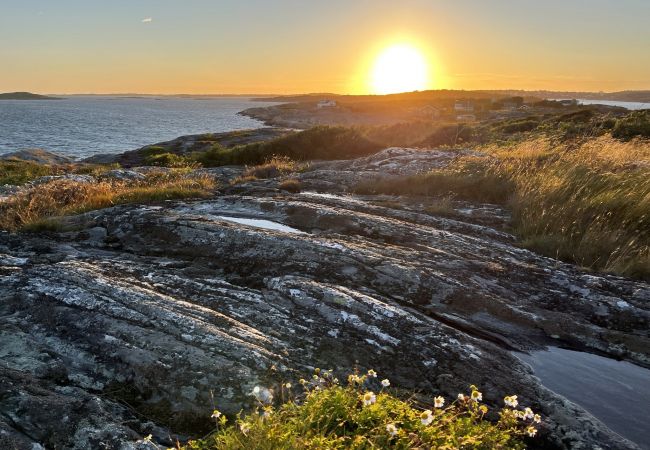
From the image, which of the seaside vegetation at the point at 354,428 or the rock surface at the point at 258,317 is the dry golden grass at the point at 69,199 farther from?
the seaside vegetation at the point at 354,428

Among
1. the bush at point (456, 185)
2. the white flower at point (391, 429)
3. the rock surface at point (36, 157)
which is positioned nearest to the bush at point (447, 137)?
the bush at point (456, 185)

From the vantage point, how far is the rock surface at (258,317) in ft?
13.8

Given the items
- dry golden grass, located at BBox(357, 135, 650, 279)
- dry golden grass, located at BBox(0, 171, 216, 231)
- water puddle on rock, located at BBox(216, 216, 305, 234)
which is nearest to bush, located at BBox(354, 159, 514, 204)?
dry golden grass, located at BBox(357, 135, 650, 279)

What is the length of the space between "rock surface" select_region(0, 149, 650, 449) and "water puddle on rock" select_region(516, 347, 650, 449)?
236 mm

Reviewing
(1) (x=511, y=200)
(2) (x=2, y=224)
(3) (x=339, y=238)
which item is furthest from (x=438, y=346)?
(2) (x=2, y=224)

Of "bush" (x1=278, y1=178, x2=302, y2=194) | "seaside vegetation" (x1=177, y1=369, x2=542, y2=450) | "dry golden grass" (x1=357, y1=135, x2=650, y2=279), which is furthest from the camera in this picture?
"bush" (x1=278, y1=178, x2=302, y2=194)

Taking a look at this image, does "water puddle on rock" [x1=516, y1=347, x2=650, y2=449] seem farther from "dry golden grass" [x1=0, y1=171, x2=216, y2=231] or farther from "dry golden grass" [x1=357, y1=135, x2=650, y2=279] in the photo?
"dry golden grass" [x1=0, y1=171, x2=216, y2=231]

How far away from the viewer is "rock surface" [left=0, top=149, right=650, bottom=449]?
13.8 feet

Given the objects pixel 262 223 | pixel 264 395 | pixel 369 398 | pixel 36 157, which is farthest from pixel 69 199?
pixel 36 157

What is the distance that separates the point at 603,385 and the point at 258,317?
13.9ft

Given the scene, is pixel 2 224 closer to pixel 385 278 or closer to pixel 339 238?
pixel 339 238

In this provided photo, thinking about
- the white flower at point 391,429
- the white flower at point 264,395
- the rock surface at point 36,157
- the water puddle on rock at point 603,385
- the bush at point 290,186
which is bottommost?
the rock surface at point 36,157

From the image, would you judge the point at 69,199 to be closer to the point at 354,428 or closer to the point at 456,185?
the point at 456,185

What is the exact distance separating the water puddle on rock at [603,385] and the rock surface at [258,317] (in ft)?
0.77
